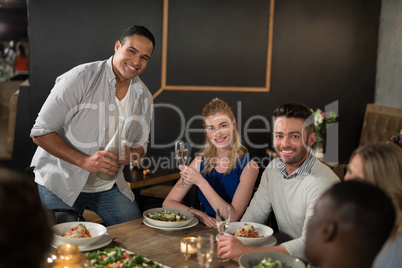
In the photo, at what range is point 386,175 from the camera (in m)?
1.62

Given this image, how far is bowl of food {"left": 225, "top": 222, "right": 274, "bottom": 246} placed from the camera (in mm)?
2045

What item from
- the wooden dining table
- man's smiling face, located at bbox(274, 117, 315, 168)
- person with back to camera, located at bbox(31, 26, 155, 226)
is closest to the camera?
the wooden dining table

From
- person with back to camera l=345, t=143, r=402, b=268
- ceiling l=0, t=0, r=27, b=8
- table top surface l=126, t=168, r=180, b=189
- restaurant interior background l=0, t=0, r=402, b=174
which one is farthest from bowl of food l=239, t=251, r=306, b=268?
ceiling l=0, t=0, r=27, b=8

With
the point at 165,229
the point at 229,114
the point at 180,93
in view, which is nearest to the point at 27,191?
the point at 165,229

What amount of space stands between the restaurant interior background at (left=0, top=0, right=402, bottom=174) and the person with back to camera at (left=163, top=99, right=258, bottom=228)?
235 centimetres

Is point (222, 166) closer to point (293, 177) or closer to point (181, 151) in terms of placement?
point (181, 151)

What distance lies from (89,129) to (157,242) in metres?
1.06

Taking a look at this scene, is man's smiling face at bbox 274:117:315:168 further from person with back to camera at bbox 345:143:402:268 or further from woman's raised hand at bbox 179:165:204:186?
person with back to camera at bbox 345:143:402:268

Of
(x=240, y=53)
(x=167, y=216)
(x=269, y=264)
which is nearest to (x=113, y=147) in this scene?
(x=167, y=216)

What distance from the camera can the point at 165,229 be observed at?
2.28m

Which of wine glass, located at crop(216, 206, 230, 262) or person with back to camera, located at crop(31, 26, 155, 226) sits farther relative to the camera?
person with back to camera, located at crop(31, 26, 155, 226)

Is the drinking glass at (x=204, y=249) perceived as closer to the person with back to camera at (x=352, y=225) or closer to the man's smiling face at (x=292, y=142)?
the person with back to camera at (x=352, y=225)

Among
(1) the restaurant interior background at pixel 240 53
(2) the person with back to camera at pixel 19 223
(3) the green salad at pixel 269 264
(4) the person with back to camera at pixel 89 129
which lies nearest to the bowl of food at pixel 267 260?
(3) the green salad at pixel 269 264

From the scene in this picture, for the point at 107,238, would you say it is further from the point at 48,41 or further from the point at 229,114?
the point at 48,41
